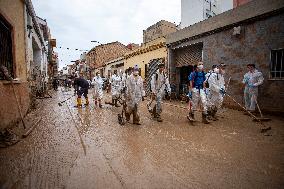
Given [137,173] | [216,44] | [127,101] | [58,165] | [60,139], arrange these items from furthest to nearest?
[216,44], [127,101], [60,139], [58,165], [137,173]

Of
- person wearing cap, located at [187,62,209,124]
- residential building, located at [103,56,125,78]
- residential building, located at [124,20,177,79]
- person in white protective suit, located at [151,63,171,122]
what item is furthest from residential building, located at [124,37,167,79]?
person wearing cap, located at [187,62,209,124]

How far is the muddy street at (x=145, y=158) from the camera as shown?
329 cm

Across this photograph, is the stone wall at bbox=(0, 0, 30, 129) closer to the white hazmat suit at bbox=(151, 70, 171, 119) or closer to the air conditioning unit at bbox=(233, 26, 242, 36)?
the white hazmat suit at bbox=(151, 70, 171, 119)

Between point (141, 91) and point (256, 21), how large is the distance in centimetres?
598

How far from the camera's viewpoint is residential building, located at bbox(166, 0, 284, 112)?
29.1 ft

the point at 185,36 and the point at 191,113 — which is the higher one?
the point at 185,36

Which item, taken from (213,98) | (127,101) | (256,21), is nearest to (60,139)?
(127,101)

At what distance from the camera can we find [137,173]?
3582mm

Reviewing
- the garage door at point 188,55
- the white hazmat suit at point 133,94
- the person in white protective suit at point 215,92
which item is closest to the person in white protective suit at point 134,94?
the white hazmat suit at point 133,94

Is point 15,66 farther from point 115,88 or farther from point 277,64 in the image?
point 277,64

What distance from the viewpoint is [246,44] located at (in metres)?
10.2

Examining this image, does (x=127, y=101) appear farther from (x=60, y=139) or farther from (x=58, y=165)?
(x=58, y=165)

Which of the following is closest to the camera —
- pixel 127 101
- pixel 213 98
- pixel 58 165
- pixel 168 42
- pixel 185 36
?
pixel 58 165

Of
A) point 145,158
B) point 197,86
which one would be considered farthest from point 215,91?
point 145,158
